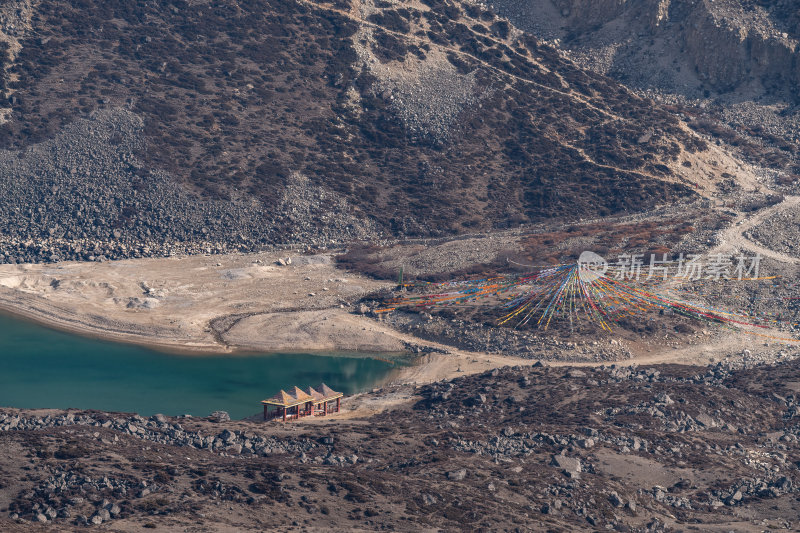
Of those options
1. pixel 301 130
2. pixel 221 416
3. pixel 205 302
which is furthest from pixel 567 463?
pixel 301 130

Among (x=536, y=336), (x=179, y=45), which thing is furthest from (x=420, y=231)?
(x=179, y=45)

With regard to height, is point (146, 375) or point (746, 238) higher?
point (746, 238)

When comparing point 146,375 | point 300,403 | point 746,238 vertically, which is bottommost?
point 146,375

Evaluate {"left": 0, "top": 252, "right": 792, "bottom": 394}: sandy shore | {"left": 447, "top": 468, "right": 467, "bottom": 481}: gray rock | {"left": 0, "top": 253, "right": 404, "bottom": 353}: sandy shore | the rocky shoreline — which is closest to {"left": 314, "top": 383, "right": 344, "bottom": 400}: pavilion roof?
the rocky shoreline

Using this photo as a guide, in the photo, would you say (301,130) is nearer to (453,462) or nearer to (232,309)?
(232,309)

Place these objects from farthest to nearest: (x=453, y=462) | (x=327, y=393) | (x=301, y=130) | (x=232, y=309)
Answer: (x=301, y=130), (x=232, y=309), (x=327, y=393), (x=453, y=462)

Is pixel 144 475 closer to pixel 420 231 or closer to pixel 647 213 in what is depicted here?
pixel 420 231
